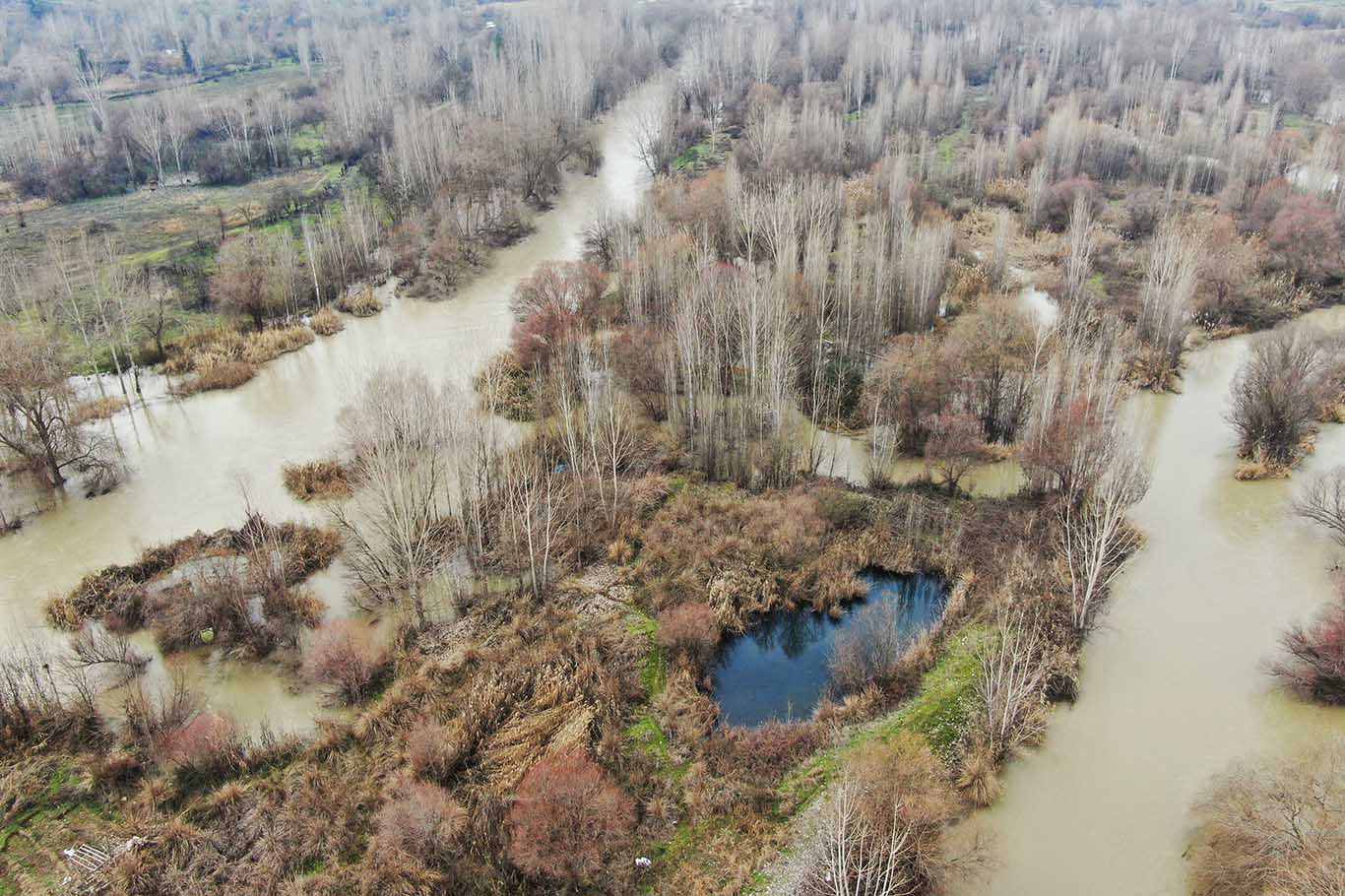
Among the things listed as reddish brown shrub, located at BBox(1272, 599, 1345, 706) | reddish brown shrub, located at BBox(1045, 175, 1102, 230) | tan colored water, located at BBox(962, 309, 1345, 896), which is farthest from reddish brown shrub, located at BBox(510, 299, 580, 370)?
reddish brown shrub, located at BBox(1045, 175, 1102, 230)

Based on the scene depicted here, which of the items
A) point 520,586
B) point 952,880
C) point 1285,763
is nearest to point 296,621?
point 520,586

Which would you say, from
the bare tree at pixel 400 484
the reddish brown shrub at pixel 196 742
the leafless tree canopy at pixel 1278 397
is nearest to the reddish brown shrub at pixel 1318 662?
the leafless tree canopy at pixel 1278 397

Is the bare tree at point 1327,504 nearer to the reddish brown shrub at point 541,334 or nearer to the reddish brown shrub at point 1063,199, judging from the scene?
the reddish brown shrub at point 541,334

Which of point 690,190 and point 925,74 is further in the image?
point 925,74

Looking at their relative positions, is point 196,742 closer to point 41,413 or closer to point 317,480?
point 317,480

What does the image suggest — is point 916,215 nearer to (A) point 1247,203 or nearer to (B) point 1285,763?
(A) point 1247,203

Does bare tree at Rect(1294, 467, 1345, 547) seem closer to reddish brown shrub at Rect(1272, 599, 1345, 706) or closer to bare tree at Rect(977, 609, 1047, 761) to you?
reddish brown shrub at Rect(1272, 599, 1345, 706)
